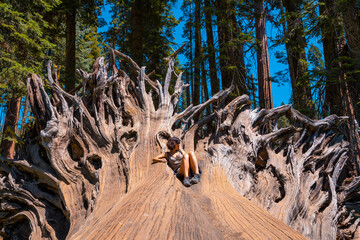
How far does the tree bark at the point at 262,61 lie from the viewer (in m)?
8.84

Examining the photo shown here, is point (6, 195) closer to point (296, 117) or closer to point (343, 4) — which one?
point (296, 117)

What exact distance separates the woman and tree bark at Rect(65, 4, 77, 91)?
7.49m

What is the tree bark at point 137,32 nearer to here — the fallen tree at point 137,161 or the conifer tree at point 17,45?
the conifer tree at point 17,45

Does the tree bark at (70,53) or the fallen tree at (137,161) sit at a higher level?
the tree bark at (70,53)

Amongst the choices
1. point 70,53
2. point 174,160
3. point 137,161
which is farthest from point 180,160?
point 70,53

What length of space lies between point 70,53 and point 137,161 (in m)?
8.40

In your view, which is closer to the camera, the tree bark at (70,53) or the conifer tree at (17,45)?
the conifer tree at (17,45)

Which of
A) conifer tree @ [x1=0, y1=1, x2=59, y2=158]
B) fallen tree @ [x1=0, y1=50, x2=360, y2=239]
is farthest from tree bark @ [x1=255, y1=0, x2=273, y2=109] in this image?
conifer tree @ [x1=0, y1=1, x2=59, y2=158]

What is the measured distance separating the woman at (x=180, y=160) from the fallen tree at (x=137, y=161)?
0.31 m

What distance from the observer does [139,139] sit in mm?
5461

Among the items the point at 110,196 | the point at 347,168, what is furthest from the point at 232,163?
the point at 347,168

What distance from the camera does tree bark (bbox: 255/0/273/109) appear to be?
8.84m

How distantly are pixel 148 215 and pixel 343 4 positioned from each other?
7.04 m

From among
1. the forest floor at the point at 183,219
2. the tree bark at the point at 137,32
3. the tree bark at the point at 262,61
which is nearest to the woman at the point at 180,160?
the forest floor at the point at 183,219
